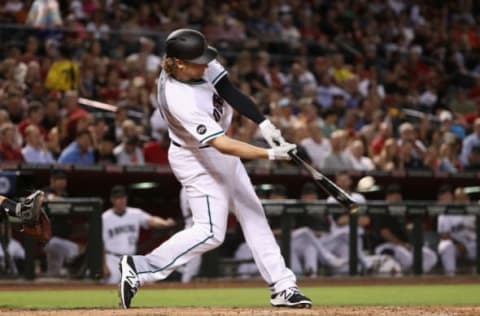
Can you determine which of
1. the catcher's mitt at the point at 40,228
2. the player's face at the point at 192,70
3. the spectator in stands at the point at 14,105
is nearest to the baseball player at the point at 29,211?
the catcher's mitt at the point at 40,228

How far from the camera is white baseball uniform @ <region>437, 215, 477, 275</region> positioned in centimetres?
1389

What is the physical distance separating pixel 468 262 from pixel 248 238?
7060 mm

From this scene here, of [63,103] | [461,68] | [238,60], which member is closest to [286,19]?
[238,60]

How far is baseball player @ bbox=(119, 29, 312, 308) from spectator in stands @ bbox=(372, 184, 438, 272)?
6166 mm

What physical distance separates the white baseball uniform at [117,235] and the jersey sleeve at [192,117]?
5276mm

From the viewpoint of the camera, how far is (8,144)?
1262 centimetres

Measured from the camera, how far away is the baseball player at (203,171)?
727 centimetres

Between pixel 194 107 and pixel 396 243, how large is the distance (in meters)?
6.98

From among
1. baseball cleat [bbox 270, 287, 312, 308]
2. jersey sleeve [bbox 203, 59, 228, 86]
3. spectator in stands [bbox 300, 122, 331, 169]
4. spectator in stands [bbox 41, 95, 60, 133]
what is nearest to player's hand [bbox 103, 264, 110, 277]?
spectator in stands [bbox 41, 95, 60, 133]

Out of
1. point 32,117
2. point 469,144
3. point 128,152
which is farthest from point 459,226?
point 32,117

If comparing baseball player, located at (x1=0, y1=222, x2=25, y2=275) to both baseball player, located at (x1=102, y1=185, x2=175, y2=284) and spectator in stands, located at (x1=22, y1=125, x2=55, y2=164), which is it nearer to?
baseball player, located at (x1=102, y1=185, x2=175, y2=284)

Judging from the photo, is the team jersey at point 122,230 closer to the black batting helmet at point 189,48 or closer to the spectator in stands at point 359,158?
the spectator in stands at point 359,158

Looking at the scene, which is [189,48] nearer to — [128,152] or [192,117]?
[192,117]

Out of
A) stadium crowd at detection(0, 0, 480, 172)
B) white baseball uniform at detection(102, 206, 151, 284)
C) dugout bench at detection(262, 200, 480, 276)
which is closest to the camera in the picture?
white baseball uniform at detection(102, 206, 151, 284)
